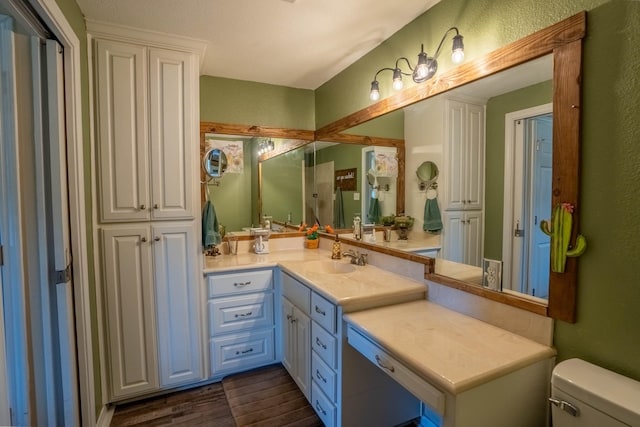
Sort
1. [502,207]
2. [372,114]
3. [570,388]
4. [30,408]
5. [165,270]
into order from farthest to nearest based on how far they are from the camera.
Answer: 1. [372,114]
2. [165,270]
3. [502,207]
4. [30,408]
5. [570,388]

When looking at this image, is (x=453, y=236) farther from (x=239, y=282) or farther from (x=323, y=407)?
(x=239, y=282)

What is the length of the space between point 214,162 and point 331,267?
1.32 metres

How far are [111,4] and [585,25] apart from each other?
2.15m

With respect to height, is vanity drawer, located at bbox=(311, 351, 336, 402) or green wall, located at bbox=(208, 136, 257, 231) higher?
green wall, located at bbox=(208, 136, 257, 231)

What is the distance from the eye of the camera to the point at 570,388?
38.7 inches

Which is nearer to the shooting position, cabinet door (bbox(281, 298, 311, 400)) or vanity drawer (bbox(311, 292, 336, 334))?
vanity drawer (bbox(311, 292, 336, 334))

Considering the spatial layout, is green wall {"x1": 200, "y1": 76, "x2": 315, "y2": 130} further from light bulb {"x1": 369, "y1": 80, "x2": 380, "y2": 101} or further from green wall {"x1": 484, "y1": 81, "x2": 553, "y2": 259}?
green wall {"x1": 484, "y1": 81, "x2": 553, "y2": 259}

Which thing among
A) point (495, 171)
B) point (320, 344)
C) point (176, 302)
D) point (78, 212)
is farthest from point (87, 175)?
point (495, 171)

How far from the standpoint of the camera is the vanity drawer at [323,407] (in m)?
1.64

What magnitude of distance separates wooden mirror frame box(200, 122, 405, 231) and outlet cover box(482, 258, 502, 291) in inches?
27.5

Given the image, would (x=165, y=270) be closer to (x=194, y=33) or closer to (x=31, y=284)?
(x=31, y=284)

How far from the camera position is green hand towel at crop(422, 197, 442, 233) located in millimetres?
1776

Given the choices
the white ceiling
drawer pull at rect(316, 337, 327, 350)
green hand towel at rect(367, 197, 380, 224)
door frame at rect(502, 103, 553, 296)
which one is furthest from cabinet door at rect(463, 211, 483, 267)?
the white ceiling

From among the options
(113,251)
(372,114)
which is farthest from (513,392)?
(113,251)
